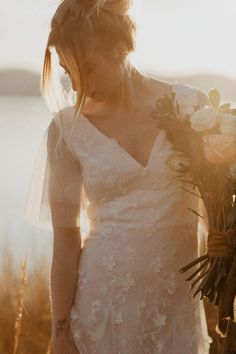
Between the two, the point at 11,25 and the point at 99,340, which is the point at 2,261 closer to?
the point at 99,340

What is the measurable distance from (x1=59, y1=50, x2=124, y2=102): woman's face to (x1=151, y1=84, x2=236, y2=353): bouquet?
0.29m

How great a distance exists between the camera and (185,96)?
9.66 feet

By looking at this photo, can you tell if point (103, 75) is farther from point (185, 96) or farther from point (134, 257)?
point (134, 257)

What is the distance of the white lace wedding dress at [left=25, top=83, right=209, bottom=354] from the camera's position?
113 inches

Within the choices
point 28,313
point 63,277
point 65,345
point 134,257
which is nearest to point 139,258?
point 134,257

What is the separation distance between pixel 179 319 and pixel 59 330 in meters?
0.41

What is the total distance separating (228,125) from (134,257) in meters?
0.57

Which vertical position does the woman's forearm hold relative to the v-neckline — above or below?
below

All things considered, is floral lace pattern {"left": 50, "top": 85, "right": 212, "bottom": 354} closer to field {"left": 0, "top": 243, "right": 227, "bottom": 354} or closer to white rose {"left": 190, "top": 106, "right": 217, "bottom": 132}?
A: white rose {"left": 190, "top": 106, "right": 217, "bottom": 132}

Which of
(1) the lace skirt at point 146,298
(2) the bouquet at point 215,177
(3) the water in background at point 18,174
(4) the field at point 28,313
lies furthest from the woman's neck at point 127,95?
(4) the field at point 28,313

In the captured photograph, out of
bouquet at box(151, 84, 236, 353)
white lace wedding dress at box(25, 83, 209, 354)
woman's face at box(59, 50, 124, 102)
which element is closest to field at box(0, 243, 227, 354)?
white lace wedding dress at box(25, 83, 209, 354)

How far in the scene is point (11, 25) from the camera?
2073cm

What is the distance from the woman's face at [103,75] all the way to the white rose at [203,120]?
43 centimetres

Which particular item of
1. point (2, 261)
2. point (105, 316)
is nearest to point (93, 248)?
point (105, 316)
